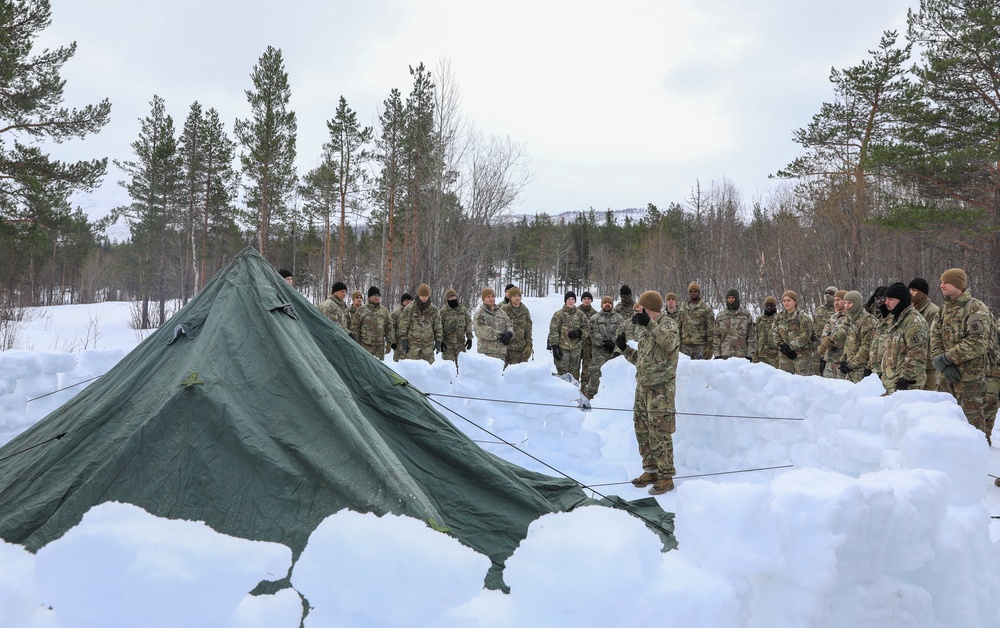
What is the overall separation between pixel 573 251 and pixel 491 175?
3664 centimetres

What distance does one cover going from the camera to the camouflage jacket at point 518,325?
34.1 feet

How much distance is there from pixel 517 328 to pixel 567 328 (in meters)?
1.00

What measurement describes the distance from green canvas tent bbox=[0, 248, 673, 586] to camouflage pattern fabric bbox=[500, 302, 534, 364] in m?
6.12

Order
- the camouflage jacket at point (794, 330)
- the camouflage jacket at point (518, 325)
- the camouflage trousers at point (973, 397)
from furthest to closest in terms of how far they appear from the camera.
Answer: the camouflage jacket at point (518, 325), the camouflage jacket at point (794, 330), the camouflage trousers at point (973, 397)

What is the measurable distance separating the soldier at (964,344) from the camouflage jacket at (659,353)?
2.95 metres

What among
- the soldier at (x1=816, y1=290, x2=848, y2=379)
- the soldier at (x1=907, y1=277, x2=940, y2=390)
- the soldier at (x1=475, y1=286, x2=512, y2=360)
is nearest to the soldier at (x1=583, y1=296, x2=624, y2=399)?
the soldier at (x1=475, y1=286, x2=512, y2=360)

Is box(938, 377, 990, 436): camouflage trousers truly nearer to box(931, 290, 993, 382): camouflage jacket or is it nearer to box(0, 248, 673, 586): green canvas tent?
box(931, 290, 993, 382): camouflage jacket

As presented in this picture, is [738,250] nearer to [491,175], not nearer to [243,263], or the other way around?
[491,175]

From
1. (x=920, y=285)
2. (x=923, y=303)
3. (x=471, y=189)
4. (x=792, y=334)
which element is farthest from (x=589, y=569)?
(x=471, y=189)

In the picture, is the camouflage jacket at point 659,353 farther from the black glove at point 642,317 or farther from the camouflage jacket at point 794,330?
the camouflage jacket at point 794,330

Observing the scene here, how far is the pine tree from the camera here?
2428 centimetres

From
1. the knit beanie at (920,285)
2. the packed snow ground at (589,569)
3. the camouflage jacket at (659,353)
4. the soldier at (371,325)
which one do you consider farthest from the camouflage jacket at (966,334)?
the soldier at (371,325)

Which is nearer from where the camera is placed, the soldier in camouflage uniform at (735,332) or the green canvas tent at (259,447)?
the green canvas tent at (259,447)

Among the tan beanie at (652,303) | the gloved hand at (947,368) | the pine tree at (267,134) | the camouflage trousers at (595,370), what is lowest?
the camouflage trousers at (595,370)
